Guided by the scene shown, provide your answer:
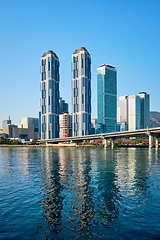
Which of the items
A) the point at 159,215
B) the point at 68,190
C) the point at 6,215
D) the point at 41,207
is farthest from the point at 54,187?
the point at 159,215

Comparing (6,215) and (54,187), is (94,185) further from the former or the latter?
(6,215)

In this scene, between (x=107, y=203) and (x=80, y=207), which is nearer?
(x=80, y=207)

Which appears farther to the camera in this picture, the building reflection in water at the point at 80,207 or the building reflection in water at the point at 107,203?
the building reflection in water at the point at 107,203

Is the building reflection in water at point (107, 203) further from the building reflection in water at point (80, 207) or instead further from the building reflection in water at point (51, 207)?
the building reflection in water at point (51, 207)

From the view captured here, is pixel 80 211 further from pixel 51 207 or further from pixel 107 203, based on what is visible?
pixel 107 203

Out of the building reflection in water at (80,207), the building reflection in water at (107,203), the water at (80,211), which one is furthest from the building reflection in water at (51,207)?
the building reflection in water at (107,203)

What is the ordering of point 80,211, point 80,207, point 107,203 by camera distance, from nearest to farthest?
point 80,211
point 80,207
point 107,203

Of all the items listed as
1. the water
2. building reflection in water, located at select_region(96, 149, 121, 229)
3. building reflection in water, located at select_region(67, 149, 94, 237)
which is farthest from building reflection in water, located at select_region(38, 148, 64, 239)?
building reflection in water, located at select_region(96, 149, 121, 229)

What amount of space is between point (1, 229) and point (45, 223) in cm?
329

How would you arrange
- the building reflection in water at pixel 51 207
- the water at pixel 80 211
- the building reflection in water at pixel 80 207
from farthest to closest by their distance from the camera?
the building reflection in water at pixel 80 207 → the building reflection in water at pixel 51 207 → the water at pixel 80 211

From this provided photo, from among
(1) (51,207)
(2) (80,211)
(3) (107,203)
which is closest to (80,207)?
(2) (80,211)

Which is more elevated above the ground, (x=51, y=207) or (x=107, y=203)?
(x=51, y=207)

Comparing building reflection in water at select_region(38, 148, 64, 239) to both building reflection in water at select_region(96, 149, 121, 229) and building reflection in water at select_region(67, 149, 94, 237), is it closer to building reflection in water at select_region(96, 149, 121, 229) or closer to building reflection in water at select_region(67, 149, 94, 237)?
building reflection in water at select_region(67, 149, 94, 237)

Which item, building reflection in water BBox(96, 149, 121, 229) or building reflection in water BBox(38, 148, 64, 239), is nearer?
building reflection in water BBox(38, 148, 64, 239)
